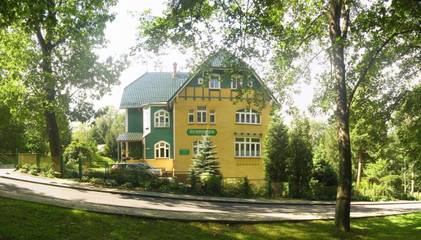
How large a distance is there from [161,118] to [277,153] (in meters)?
12.8

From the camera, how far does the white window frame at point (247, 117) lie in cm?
3822

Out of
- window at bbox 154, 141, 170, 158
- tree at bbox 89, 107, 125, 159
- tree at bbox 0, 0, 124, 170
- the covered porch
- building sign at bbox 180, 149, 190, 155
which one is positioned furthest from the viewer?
tree at bbox 89, 107, 125, 159

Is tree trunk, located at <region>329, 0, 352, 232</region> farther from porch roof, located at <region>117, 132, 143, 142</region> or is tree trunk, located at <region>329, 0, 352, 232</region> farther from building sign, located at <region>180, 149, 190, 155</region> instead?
porch roof, located at <region>117, 132, 143, 142</region>

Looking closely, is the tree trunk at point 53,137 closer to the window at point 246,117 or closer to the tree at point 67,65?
the tree at point 67,65

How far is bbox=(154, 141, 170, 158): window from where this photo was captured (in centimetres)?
3856

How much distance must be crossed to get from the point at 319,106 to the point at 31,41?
1834 cm

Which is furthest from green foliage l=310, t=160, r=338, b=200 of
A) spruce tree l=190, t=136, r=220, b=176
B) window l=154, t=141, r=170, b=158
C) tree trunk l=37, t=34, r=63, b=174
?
tree trunk l=37, t=34, r=63, b=174

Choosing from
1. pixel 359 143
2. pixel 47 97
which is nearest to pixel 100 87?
pixel 47 97

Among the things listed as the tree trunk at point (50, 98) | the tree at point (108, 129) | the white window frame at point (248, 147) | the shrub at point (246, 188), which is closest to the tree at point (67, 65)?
the tree trunk at point (50, 98)

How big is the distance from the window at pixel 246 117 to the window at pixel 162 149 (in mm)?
6933

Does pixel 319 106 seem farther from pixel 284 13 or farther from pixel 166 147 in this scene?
pixel 166 147

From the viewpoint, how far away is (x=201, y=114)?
124 ft

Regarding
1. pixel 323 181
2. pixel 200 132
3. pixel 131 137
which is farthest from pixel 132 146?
pixel 323 181

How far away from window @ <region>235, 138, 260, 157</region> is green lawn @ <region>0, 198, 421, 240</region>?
22.4 meters
